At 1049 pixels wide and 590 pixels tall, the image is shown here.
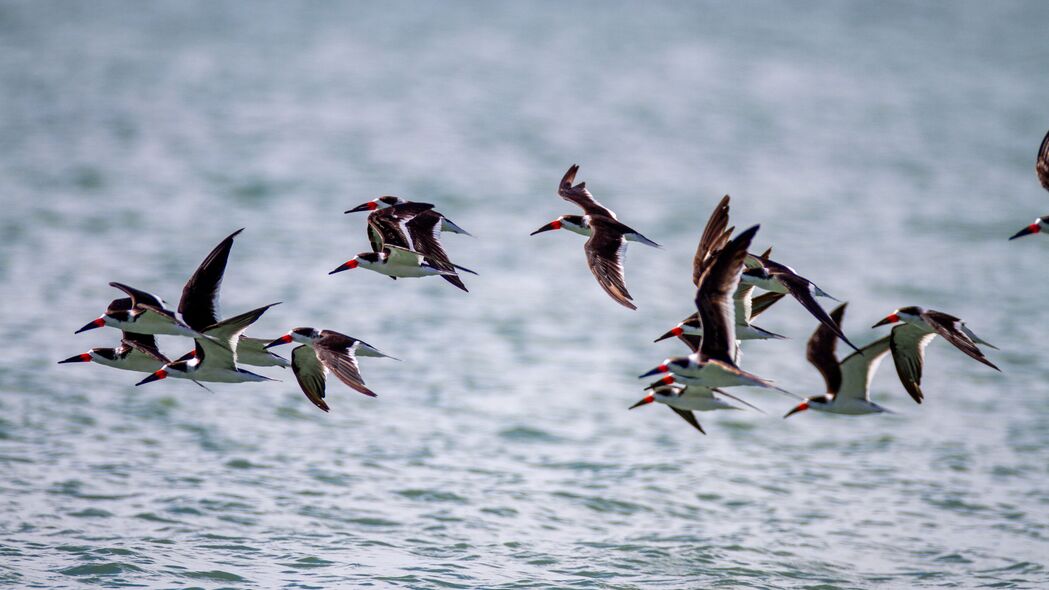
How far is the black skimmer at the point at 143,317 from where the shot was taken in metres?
12.5

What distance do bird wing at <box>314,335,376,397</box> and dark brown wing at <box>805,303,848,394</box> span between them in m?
4.91

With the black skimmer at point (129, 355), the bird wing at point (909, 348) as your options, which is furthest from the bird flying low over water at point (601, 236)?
the black skimmer at point (129, 355)

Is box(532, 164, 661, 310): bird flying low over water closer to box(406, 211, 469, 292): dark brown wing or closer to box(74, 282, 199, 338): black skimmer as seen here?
box(406, 211, 469, 292): dark brown wing

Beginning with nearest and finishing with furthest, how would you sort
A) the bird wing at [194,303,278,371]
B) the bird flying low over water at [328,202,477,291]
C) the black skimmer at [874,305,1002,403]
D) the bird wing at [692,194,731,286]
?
the black skimmer at [874,305,1002,403] < the bird wing at [692,194,731,286] < the bird wing at [194,303,278,371] < the bird flying low over water at [328,202,477,291]

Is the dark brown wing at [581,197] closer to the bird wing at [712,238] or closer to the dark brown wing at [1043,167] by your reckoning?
the bird wing at [712,238]

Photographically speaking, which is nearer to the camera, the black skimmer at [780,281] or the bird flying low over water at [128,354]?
the black skimmer at [780,281]

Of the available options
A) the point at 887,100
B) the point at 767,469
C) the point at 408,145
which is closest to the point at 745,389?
the point at 767,469

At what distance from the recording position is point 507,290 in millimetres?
35438

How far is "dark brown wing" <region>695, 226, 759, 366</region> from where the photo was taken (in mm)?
11945

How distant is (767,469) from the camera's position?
73.2ft

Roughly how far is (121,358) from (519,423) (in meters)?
11.3

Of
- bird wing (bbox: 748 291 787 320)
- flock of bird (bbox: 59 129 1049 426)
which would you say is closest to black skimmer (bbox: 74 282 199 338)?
flock of bird (bbox: 59 129 1049 426)

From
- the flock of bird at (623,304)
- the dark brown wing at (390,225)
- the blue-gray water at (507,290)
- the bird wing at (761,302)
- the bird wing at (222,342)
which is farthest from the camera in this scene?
the blue-gray water at (507,290)

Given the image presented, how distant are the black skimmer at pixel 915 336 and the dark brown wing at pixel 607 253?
2.54 m
